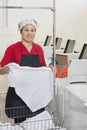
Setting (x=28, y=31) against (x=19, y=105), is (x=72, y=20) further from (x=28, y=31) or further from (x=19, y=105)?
(x=19, y=105)

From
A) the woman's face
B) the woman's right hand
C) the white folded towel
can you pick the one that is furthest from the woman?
the white folded towel

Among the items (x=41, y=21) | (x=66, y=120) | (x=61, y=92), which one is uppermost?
(x=41, y=21)

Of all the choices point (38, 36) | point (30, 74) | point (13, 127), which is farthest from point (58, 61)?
point (38, 36)

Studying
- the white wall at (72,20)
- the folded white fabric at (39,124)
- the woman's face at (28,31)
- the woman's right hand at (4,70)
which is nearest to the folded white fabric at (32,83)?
the woman's right hand at (4,70)

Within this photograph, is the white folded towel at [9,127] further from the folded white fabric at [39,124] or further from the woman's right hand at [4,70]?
the woman's right hand at [4,70]

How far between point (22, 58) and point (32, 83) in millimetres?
261

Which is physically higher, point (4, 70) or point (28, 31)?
point (28, 31)

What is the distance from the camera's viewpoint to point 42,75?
2086 mm

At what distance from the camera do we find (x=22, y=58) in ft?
7.28

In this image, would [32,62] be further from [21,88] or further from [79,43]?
[79,43]

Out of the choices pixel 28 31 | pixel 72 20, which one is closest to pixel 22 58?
pixel 28 31

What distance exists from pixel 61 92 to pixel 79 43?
332 cm

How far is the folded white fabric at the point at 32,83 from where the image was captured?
2039 mm

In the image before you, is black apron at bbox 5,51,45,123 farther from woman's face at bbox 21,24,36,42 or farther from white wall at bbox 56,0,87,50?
white wall at bbox 56,0,87,50
